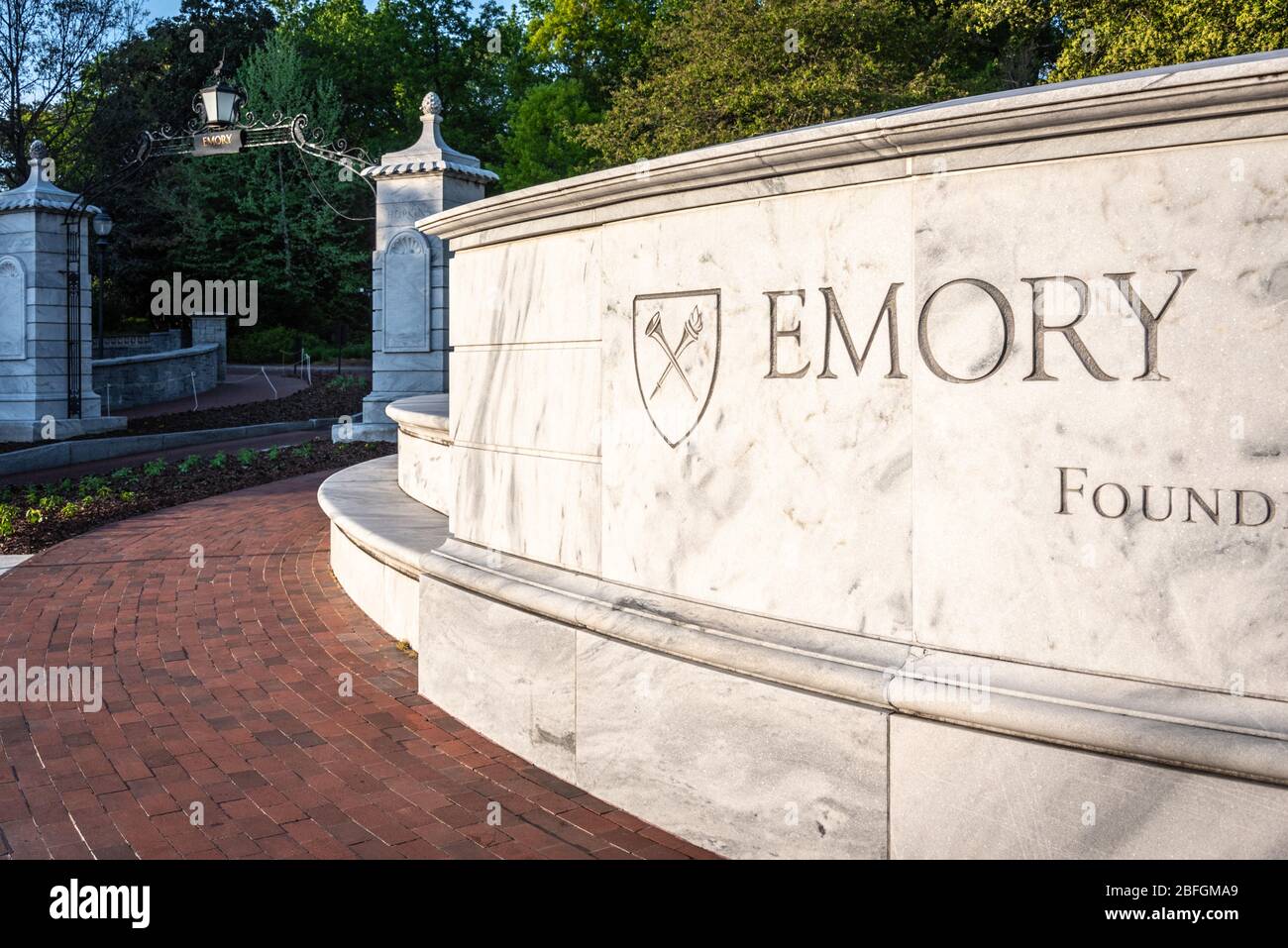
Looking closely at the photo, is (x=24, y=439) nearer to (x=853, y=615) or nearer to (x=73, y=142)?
(x=853, y=615)

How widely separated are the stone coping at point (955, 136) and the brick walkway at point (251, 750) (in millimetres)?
2206

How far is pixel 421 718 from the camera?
16.2ft

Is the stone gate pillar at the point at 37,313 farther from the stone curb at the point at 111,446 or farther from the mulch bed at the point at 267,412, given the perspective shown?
the stone curb at the point at 111,446

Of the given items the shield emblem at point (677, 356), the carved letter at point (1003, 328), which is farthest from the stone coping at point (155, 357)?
the carved letter at point (1003, 328)

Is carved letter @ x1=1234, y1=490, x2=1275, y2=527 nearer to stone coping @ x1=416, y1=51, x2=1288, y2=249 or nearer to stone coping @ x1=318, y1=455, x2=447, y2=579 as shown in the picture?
stone coping @ x1=416, y1=51, x2=1288, y2=249

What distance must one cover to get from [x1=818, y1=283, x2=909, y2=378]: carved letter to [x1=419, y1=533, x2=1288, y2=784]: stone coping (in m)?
0.80

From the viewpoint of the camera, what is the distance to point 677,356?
3.87m

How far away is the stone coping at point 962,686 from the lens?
8.64ft

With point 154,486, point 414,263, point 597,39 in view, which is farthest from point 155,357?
point 597,39

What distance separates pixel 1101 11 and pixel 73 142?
32678 mm

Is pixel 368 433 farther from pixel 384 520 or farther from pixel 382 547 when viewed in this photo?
pixel 382 547

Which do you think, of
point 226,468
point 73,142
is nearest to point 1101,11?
point 226,468

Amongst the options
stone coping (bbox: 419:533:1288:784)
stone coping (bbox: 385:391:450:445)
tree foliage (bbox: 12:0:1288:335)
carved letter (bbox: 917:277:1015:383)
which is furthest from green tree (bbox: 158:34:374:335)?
carved letter (bbox: 917:277:1015:383)
